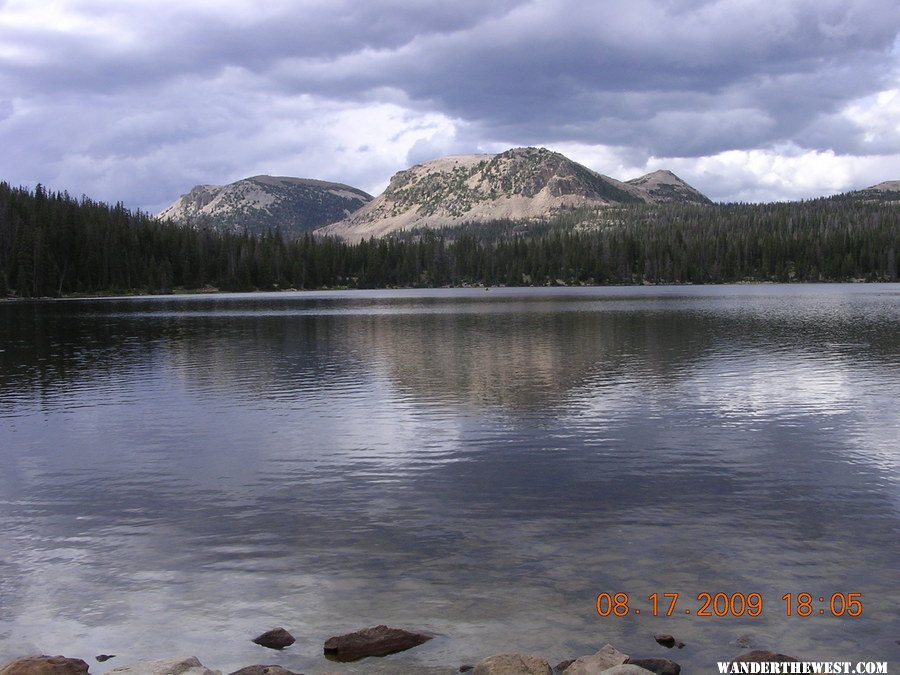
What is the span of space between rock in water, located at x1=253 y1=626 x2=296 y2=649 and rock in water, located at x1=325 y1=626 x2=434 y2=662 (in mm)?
761

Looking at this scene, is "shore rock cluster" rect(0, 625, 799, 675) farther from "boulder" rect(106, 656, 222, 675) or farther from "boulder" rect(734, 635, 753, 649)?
"boulder" rect(734, 635, 753, 649)

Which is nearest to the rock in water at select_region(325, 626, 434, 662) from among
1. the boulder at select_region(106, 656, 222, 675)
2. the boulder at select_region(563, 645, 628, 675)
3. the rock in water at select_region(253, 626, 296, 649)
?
the rock in water at select_region(253, 626, 296, 649)

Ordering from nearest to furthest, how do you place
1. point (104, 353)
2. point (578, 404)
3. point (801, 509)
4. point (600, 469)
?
point (801, 509)
point (600, 469)
point (578, 404)
point (104, 353)

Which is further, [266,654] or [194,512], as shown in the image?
[194,512]

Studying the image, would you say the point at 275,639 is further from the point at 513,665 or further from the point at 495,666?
the point at 513,665

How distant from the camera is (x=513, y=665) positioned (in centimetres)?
1094

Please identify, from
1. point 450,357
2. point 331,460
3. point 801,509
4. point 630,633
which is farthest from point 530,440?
point 450,357

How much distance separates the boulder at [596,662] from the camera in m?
10.9

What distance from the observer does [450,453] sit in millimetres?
25719

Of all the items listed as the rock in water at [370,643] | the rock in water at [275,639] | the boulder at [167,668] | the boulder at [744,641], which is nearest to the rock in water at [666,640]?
the boulder at [744,641]

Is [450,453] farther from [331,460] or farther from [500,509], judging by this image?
[500,509]

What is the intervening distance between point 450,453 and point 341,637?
44.4 feet

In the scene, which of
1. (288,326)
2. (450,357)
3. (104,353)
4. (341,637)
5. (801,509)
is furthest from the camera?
(288,326)
